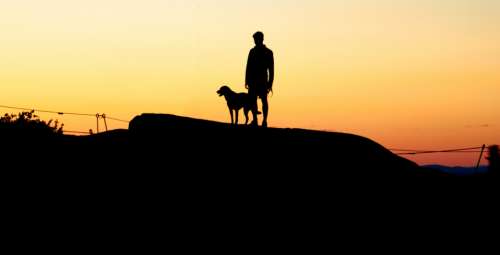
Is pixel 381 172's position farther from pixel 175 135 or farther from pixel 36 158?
pixel 36 158

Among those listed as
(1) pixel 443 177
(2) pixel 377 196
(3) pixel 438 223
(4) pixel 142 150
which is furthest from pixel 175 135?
(1) pixel 443 177

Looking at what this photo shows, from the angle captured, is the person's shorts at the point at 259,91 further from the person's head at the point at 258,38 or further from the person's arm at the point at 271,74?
the person's head at the point at 258,38

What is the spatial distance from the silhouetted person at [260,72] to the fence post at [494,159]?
28.0 ft

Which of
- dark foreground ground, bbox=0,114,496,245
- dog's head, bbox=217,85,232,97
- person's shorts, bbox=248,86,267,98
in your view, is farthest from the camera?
dog's head, bbox=217,85,232,97

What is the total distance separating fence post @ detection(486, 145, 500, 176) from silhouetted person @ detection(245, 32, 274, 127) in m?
8.52

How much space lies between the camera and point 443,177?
2403 cm

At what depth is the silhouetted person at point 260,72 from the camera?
23.0m

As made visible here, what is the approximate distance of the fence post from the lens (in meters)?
26.4

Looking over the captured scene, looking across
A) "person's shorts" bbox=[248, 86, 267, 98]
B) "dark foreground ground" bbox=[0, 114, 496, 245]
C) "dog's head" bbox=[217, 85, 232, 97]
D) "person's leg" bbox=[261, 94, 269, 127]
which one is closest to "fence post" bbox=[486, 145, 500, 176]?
"dark foreground ground" bbox=[0, 114, 496, 245]

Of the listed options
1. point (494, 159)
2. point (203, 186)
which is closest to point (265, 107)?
point (203, 186)

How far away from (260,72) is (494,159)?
368 inches

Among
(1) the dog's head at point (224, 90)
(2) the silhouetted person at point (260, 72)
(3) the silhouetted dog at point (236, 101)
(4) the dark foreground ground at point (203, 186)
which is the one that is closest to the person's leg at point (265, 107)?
(2) the silhouetted person at point (260, 72)

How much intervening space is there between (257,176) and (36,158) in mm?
5746

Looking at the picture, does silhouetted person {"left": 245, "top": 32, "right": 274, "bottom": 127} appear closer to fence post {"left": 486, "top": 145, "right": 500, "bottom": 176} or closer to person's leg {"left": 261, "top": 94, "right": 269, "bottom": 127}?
person's leg {"left": 261, "top": 94, "right": 269, "bottom": 127}
